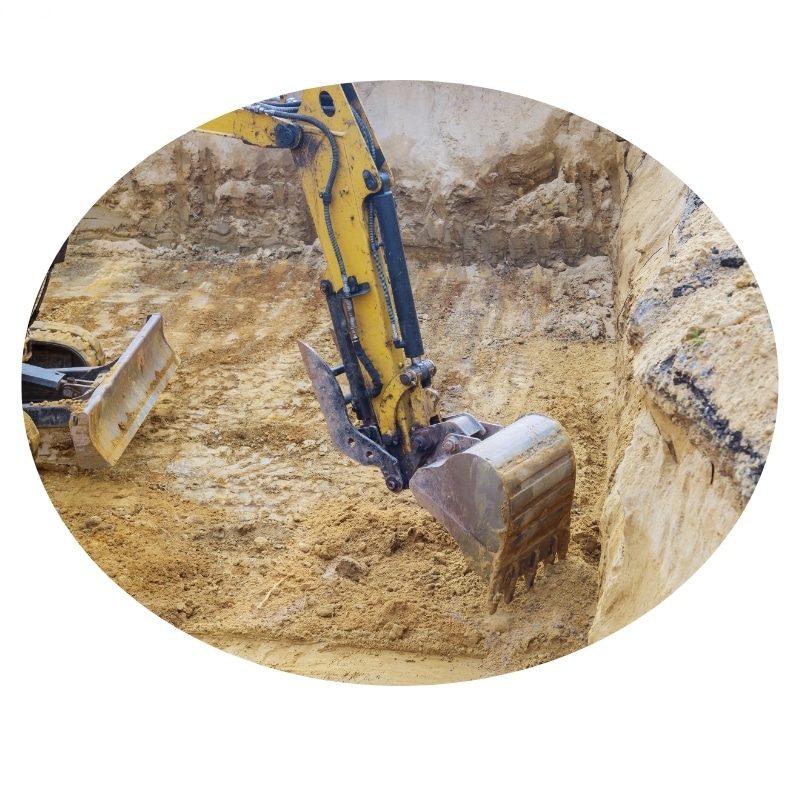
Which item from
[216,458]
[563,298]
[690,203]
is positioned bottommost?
[216,458]

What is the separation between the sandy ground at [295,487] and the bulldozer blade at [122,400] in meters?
0.20

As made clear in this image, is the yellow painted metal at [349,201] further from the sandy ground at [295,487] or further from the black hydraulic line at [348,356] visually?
the sandy ground at [295,487]

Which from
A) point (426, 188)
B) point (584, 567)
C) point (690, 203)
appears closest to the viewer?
point (584, 567)

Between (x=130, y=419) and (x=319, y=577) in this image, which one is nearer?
(x=319, y=577)

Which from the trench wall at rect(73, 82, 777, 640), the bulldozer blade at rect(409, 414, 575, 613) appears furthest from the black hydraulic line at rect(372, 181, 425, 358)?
the trench wall at rect(73, 82, 777, 640)

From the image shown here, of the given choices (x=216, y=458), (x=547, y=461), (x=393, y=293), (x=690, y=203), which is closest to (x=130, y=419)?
(x=216, y=458)

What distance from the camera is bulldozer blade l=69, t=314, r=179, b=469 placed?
5.95 metres

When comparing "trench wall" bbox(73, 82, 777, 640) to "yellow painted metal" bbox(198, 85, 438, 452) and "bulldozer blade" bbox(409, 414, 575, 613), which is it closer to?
"bulldozer blade" bbox(409, 414, 575, 613)

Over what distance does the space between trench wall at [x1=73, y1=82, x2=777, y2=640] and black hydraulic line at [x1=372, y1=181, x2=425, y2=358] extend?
1122 millimetres

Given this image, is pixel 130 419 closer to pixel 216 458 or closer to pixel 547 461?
pixel 216 458

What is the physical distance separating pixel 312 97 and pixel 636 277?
2.72 metres

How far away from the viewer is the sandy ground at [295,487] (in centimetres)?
460

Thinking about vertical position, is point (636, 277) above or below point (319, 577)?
above

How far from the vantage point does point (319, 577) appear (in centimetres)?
509
